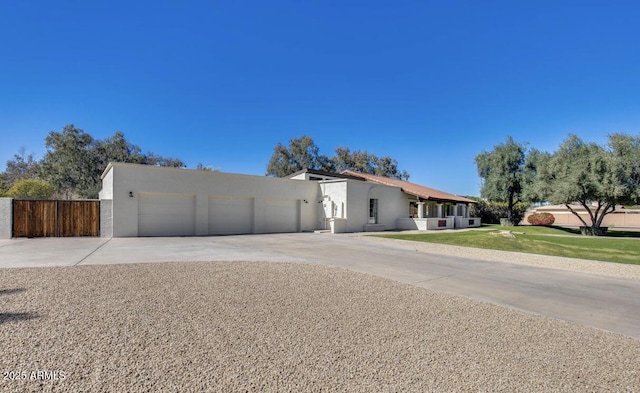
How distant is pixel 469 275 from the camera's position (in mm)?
9000

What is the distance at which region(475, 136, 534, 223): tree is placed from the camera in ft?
116

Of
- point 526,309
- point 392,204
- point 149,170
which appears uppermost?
Answer: point 149,170

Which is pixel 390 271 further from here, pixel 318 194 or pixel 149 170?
pixel 318 194

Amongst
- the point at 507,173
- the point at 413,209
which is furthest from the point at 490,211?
the point at 413,209

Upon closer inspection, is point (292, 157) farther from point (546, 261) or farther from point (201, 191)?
point (546, 261)

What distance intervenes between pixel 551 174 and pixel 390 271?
24.7 meters

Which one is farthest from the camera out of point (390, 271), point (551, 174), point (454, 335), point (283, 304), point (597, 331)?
point (551, 174)

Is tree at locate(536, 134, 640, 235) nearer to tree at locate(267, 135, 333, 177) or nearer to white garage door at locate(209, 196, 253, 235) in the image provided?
white garage door at locate(209, 196, 253, 235)

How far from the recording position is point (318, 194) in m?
25.8

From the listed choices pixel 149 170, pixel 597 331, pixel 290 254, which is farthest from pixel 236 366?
pixel 149 170

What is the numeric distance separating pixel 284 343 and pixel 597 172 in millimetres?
28227

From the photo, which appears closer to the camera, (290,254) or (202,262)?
(202,262)

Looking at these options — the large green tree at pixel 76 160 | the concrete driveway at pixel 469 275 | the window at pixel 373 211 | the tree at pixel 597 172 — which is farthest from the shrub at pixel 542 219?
the large green tree at pixel 76 160

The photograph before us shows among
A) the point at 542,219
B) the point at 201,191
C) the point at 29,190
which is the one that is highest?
the point at 29,190
